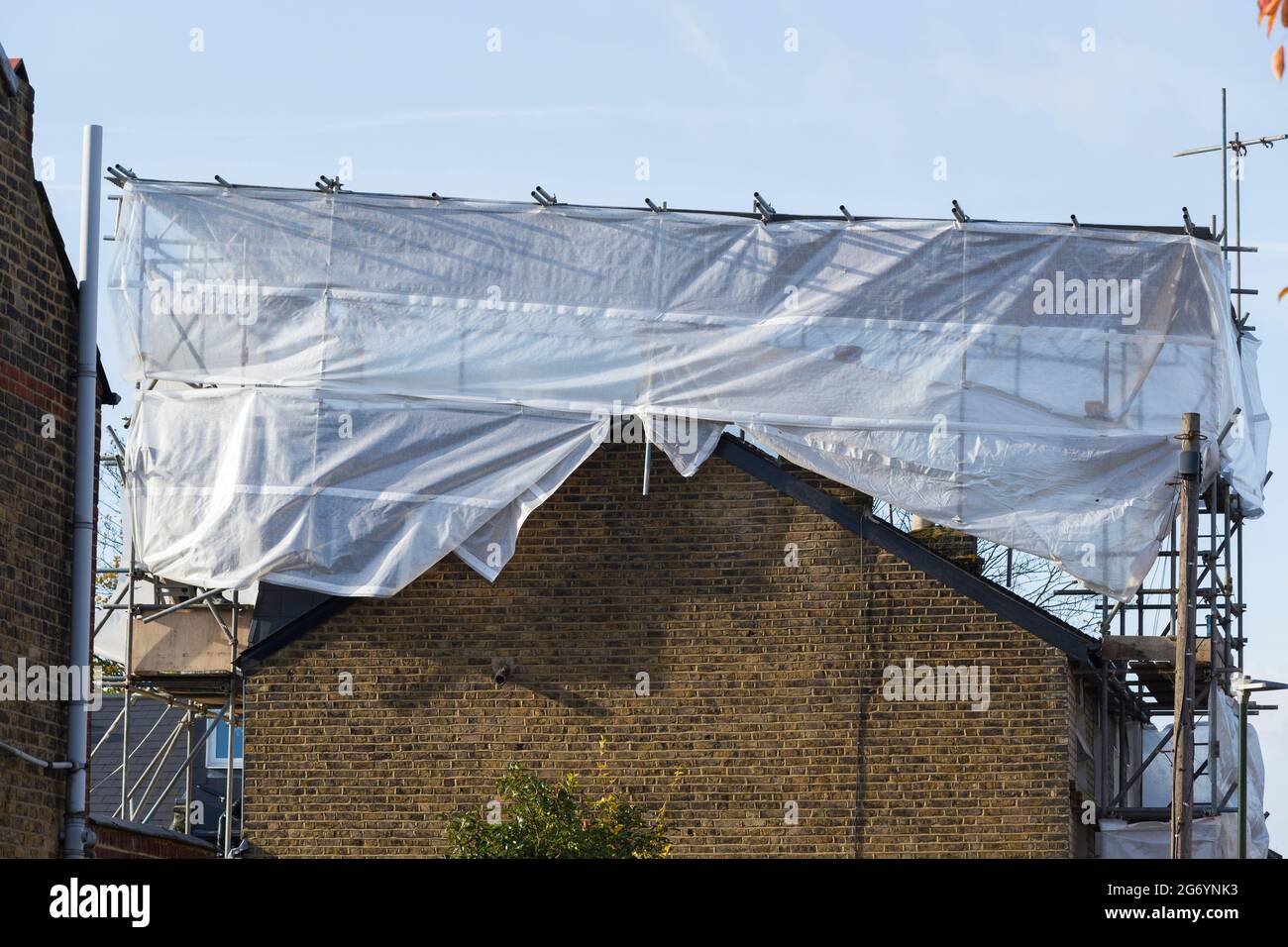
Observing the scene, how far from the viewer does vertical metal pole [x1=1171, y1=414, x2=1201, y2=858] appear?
17797mm

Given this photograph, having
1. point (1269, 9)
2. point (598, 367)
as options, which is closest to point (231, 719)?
point (598, 367)

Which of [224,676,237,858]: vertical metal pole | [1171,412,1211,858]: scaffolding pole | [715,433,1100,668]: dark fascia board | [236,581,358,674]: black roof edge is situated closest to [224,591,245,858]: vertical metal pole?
[224,676,237,858]: vertical metal pole

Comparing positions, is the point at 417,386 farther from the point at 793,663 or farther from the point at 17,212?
the point at 17,212

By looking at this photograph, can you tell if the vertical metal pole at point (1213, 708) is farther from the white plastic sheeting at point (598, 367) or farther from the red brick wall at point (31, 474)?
the red brick wall at point (31, 474)

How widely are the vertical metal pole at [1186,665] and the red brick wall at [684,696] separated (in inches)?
104

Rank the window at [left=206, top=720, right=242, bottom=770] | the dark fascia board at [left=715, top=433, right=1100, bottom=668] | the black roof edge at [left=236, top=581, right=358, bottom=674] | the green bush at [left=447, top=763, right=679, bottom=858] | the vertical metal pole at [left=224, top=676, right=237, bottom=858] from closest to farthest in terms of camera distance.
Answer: the green bush at [left=447, top=763, right=679, bottom=858] < the dark fascia board at [left=715, top=433, right=1100, bottom=668] < the vertical metal pole at [left=224, top=676, right=237, bottom=858] < the black roof edge at [left=236, top=581, right=358, bottom=674] < the window at [left=206, top=720, right=242, bottom=770]

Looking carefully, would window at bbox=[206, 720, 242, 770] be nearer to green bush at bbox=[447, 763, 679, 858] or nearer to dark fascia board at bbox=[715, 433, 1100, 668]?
green bush at bbox=[447, 763, 679, 858]

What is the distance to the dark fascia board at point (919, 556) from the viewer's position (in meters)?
20.9

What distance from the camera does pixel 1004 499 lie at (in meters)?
21.9

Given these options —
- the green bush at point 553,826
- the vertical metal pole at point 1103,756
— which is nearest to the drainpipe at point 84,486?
the green bush at point 553,826

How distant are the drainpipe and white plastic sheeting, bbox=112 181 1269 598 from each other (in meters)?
5.00

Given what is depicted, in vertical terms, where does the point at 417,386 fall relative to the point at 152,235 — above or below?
below
